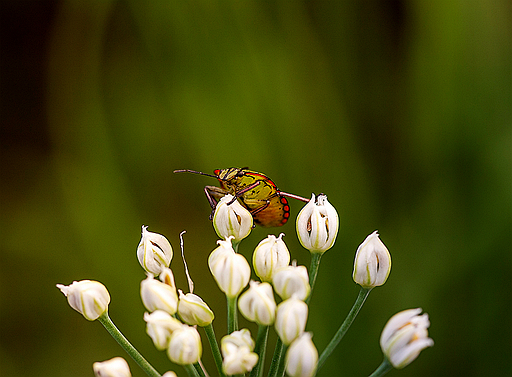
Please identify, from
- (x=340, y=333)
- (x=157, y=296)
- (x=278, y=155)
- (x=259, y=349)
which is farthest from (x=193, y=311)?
(x=278, y=155)

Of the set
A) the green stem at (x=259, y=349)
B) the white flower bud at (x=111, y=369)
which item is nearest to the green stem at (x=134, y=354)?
the white flower bud at (x=111, y=369)

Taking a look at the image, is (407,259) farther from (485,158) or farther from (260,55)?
(260,55)

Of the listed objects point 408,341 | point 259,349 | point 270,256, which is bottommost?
point 408,341

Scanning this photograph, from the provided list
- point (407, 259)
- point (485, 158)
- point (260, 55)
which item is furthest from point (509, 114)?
point (260, 55)

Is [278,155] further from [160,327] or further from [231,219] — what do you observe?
[160,327]

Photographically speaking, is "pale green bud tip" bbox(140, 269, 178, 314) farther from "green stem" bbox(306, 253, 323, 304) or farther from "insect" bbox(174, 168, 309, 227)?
"insect" bbox(174, 168, 309, 227)

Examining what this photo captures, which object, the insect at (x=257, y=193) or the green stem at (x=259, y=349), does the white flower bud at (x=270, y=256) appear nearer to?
the green stem at (x=259, y=349)

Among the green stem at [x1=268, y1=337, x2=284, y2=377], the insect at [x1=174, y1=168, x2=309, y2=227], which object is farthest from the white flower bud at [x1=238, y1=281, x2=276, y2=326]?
the insect at [x1=174, y1=168, x2=309, y2=227]
